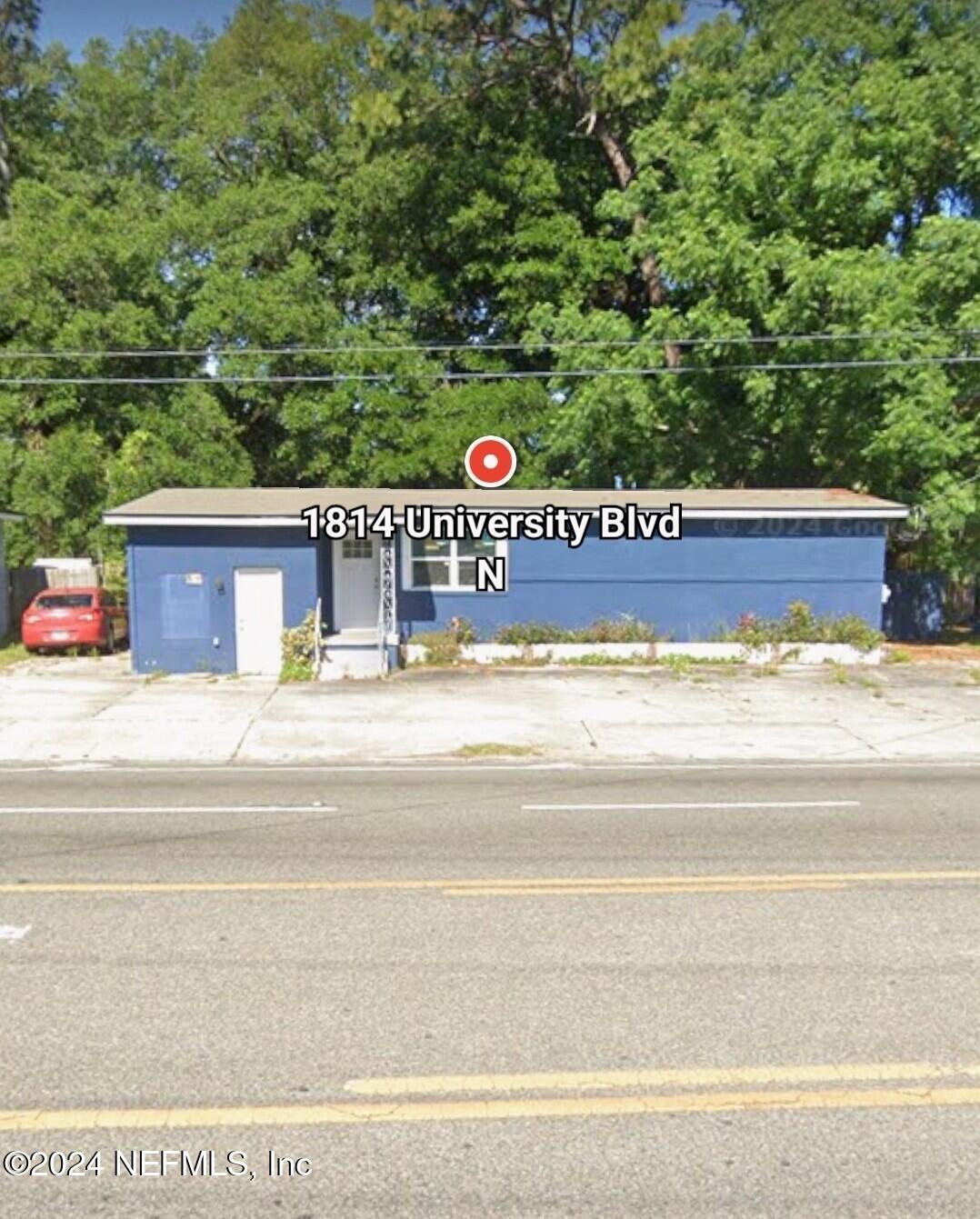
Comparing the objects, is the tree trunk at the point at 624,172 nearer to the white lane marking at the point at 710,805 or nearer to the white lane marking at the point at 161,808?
the white lane marking at the point at 710,805

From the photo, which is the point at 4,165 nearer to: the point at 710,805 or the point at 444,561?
the point at 444,561

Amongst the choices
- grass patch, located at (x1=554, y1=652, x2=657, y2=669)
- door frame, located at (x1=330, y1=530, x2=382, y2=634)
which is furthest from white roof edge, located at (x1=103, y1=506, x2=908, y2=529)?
grass patch, located at (x1=554, y1=652, x2=657, y2=669)

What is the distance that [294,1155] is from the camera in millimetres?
3020

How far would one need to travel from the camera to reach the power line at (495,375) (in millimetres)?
18391

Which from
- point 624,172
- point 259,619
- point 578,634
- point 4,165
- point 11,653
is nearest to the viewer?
point 259,619

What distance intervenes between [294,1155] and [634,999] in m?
1.71

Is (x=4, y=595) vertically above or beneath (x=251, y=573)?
beneath

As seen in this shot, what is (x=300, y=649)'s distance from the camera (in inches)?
632

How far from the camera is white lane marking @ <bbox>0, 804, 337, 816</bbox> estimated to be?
7613mm

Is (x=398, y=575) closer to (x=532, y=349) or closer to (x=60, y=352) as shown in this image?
(x=532, y=349)

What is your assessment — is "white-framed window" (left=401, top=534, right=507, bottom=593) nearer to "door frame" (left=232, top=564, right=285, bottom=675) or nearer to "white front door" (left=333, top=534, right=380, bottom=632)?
"white front door" (left=333, top=534, right=380, bottom=632)

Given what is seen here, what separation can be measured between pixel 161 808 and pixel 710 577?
12.4 metres

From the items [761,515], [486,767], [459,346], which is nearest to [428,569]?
[761,515]

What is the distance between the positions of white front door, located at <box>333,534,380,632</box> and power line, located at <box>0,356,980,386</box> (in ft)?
19.2
